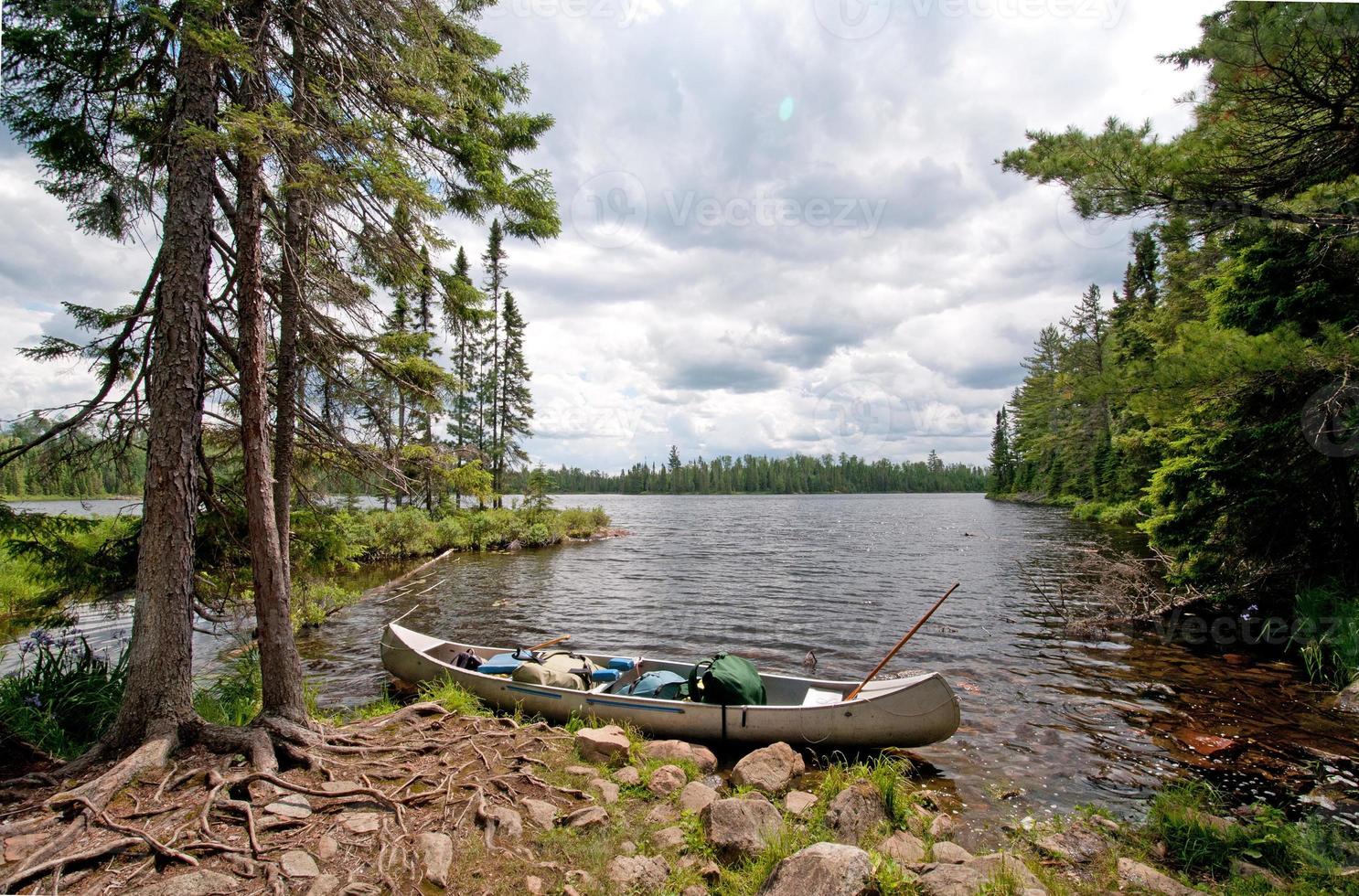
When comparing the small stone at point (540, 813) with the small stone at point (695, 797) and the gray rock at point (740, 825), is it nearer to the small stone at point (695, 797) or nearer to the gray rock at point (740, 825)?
the small stone at point (695, 797)

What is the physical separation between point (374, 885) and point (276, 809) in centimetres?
124

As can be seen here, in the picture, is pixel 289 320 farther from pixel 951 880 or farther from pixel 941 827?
pixel 941 827

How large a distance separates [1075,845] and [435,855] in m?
5.75

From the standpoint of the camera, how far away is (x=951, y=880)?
165 inches

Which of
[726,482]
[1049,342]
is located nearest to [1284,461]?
[1049,342]

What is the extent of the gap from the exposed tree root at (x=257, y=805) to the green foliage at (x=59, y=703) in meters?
1.59

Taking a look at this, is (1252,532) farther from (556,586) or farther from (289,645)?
(556,586)

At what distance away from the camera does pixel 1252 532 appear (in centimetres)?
1098

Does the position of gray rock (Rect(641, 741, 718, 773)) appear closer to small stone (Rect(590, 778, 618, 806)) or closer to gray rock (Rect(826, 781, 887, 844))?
small stone (Rect(590, 778, 618, 806))

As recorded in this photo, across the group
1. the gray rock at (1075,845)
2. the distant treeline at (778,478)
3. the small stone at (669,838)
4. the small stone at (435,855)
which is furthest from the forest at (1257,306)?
the distant treeline at (778,478)

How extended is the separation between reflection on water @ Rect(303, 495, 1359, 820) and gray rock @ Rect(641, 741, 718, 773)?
296cm

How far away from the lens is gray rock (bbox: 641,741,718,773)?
287 inches

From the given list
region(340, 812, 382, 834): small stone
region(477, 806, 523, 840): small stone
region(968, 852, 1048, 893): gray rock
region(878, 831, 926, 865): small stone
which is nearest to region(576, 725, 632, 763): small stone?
region(477, 806, 523, 840): small stone

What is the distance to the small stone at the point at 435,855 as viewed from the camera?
432cm
